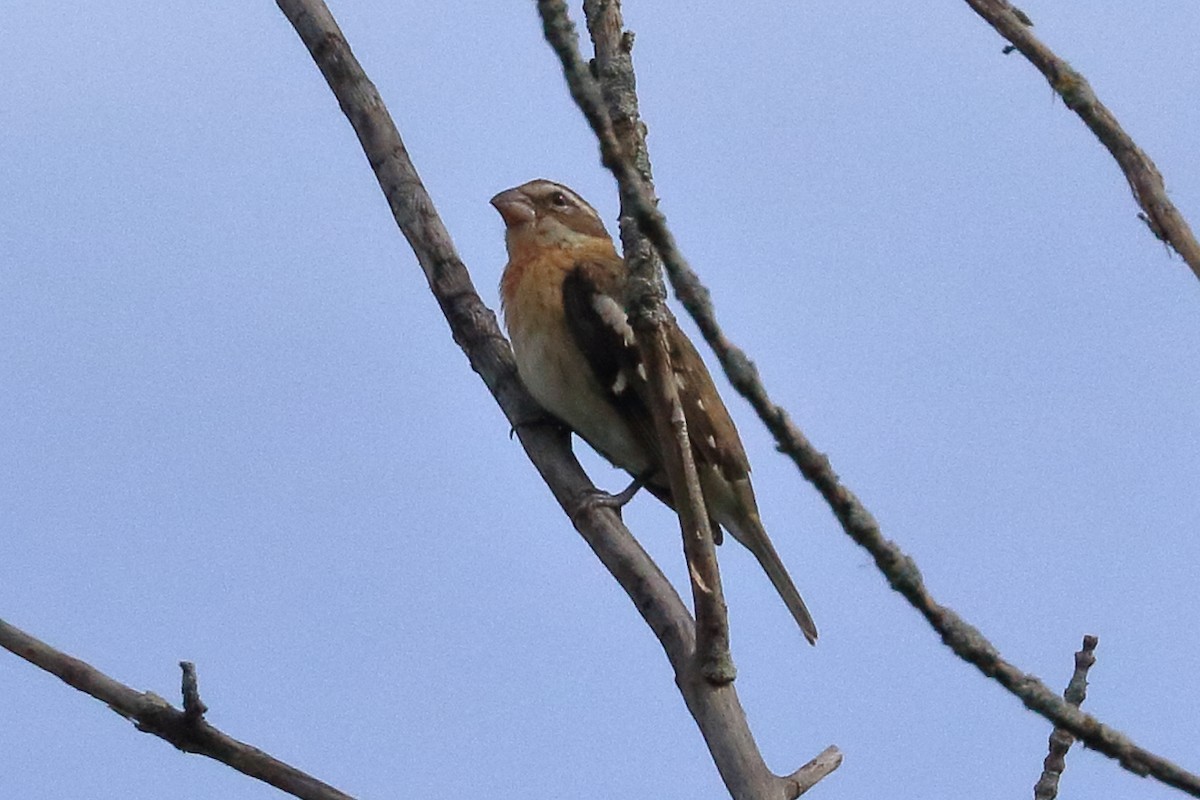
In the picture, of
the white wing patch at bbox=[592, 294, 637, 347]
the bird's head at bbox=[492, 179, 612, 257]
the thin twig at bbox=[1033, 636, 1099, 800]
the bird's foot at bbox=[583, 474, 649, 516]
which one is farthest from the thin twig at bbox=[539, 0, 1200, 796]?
the bird's head at bbox=[492, 179, 612, 257]

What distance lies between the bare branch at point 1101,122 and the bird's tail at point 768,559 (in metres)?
4.84

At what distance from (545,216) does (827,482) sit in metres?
5.01

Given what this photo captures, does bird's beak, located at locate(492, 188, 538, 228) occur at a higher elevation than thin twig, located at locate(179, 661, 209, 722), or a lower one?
higher

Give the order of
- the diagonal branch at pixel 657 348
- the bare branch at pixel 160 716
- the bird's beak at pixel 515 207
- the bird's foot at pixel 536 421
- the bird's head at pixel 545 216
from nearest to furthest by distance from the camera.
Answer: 1. the diagonal branch at pixel 657 348
2. the bare branch at pixel 160 716
3. the bird's foot at pixel 536 421
4. the bird's head at pixel 545 216
5. the bird's beak at pixel 515 207

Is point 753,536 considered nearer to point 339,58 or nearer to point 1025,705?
point 339,58

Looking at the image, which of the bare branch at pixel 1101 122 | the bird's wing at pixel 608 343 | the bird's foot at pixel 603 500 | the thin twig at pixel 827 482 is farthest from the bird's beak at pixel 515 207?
the bare branch at pixel 1101 122

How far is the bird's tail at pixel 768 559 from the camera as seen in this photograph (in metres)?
7.79

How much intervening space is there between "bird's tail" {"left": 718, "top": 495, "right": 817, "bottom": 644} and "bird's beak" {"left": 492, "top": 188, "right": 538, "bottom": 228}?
171 centimetres

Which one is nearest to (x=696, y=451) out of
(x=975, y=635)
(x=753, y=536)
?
(x=753, y=536)

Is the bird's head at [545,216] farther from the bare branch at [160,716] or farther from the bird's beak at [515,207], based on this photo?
the bare branch at [160,716]

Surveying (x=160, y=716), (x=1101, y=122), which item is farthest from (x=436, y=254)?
(x=1101, y=122)

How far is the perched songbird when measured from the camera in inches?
282

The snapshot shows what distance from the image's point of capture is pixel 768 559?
26.0 feet

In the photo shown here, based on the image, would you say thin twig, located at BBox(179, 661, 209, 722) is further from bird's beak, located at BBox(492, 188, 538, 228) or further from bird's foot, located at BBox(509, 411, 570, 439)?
bird's beak, located at BBox(492, 188, 538, 228)
